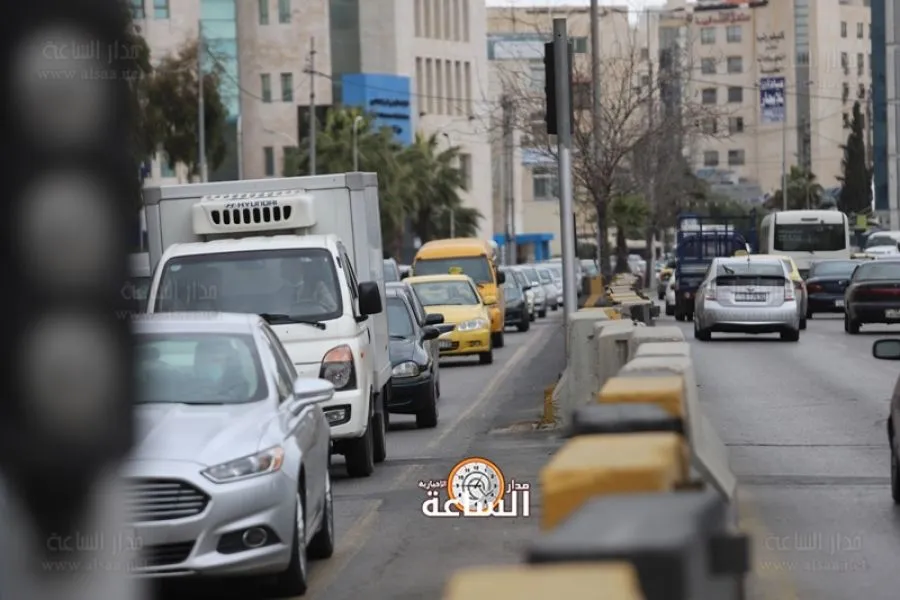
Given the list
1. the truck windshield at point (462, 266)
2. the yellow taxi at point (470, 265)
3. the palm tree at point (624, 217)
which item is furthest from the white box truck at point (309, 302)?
the palm tree at point (624, 217)

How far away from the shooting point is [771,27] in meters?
157

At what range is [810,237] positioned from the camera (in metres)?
58.3

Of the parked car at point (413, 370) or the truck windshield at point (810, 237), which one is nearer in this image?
the parked car at point (413, 370)

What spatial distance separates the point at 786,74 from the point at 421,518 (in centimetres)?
14560

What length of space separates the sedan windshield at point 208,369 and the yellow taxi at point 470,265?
97.0 ft

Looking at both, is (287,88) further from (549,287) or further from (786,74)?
(786,74)

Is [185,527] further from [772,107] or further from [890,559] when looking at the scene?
[772,107]

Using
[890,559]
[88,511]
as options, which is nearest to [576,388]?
[890,559]

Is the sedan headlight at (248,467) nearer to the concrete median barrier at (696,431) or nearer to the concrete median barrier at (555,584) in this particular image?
the concrete median barrier at (696,431)

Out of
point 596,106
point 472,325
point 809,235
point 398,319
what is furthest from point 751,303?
point 809,235

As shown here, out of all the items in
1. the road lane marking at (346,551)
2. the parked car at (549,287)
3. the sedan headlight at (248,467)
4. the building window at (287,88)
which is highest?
the building window at (287,88)

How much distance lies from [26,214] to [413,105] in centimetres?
11127

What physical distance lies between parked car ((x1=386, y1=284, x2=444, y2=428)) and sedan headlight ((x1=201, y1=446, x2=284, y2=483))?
10257mm

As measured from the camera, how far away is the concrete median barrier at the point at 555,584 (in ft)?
9.61
